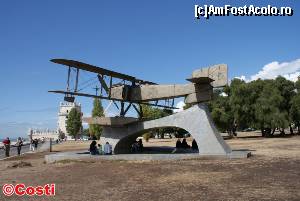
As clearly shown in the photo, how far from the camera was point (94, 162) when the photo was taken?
88.1 feet

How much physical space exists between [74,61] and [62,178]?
989 centimetres

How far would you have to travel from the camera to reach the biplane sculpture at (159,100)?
26.2 metres

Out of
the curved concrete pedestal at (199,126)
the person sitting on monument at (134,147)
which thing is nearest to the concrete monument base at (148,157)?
the curved concrete pedestal at (199,126)

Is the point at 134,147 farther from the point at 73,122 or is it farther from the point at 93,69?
the point at 73,122

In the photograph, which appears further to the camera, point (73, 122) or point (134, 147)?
point (73, 122)

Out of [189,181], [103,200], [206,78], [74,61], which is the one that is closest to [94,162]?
[74,61]

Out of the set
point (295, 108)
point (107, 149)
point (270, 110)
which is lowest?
point (107, 149)

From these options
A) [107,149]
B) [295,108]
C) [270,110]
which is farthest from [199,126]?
[295,108]

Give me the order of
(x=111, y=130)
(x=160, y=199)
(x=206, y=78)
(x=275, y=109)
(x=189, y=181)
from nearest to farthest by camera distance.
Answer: (x=160, y=199), (x=189, y=181), (x=206, y=78), (x=111, y=130), (x=275, y=109)

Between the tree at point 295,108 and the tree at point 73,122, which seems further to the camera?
the tree at point 73,122

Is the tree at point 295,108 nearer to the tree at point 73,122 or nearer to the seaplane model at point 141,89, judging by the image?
the seaplane model at point 141,89

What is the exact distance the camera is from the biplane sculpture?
26188 mm

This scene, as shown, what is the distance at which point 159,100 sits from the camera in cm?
2984

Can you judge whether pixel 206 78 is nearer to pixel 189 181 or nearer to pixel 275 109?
pixel 189 181
